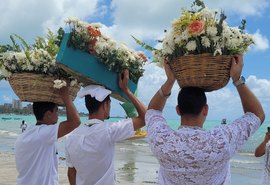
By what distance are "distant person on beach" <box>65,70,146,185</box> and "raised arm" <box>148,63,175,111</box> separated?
539 millimetres

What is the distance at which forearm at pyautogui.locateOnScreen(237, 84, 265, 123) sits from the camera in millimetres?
2730

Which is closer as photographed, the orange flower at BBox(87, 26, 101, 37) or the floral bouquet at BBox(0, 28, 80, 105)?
the orange flower at BBox(87, 26, 101, 37)

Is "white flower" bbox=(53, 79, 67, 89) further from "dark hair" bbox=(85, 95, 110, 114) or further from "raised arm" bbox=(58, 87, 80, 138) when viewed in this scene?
"dark hair" bbox=(85, 95, 110, 114)

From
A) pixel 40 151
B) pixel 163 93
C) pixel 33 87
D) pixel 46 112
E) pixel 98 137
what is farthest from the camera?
pixel 46 112

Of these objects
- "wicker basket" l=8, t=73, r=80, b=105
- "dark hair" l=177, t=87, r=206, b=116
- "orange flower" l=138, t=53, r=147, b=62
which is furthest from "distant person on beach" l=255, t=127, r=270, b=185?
"dark hair" l=177, t=87, r=206, b=116

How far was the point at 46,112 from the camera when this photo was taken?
412cm

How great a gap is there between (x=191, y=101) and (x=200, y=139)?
0.78 feet

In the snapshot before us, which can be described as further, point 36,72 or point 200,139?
point 36,72

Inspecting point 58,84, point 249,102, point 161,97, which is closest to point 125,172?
point 58,84

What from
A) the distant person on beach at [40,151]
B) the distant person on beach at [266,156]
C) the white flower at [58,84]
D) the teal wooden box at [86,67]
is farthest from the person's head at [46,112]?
the distant person on beach at [266,156]

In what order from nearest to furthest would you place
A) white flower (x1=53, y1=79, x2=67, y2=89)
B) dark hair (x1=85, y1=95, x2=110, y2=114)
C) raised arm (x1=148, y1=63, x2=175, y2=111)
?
raised arm (x1=148, y1=63, x2=175, y2=111) → dark hair (x1=85, y1=95, x2=110, y2=114) → white flower (x1=53, y1=79, x2=67, y2=89)

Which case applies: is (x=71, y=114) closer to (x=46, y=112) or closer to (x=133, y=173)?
(x=46, y=112)

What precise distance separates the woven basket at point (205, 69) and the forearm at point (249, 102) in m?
0.14

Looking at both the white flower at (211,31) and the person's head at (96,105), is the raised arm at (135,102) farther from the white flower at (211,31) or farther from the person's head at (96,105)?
the white flower at (211,31)
